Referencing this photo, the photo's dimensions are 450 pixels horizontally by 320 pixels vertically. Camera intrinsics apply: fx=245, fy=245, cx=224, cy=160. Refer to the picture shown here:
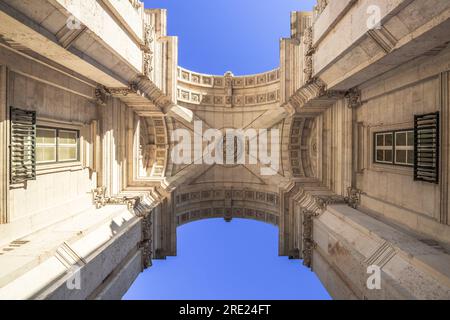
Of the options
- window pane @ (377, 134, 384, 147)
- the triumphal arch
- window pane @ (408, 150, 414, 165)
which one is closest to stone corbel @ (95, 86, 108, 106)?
the triumphal arch

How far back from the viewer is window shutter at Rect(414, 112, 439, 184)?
7312mm

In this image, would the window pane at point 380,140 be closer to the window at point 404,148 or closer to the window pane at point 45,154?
the window at point 404,148

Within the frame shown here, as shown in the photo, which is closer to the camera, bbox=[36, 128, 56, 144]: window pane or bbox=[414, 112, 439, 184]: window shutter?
bbox=[414, 112, 439, 184]: window shutter

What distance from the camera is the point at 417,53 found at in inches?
287

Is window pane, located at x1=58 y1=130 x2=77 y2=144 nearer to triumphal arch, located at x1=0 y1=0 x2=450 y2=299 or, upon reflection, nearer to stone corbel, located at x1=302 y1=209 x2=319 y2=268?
triumphal arch, located at x1=0 y1=0 x2=450 y2=299

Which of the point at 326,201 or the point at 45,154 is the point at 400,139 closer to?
the point at 326,201

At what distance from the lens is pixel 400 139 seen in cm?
936

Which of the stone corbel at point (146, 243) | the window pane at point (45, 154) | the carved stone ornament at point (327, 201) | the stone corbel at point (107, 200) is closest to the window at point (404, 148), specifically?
the carved stone ornament at point (327, 201)

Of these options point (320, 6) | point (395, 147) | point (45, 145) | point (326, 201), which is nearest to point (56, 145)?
point (45, 145)

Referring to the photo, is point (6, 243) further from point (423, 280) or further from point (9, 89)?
point (423, 280)

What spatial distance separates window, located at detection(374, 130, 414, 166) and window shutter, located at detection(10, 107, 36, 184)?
1294cm

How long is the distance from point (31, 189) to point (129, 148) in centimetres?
707

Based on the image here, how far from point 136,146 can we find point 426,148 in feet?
47.0
